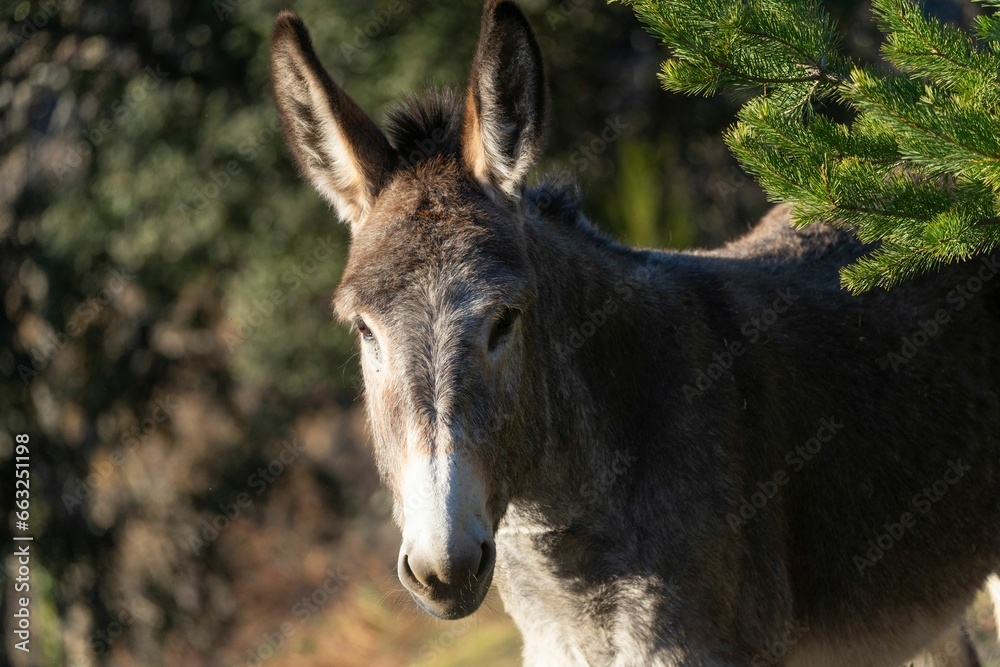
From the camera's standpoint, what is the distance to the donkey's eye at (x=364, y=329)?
3.23 metres

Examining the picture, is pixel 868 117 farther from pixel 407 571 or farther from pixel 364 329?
pixel 407 571

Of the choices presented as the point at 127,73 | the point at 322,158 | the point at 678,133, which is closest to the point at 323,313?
the point at 127,73

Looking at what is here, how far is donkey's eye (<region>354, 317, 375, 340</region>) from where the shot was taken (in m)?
3.23

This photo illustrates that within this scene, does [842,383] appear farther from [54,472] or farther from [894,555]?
[54,472]

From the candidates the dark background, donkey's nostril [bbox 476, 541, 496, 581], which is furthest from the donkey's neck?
the dark background

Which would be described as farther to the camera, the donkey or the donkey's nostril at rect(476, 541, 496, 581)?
the donkey

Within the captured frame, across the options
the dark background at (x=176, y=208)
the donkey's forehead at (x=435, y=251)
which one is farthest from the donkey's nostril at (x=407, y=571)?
the dark background at (x=176, y=208)

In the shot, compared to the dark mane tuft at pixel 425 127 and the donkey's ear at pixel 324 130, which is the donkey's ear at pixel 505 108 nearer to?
the dark mane tuft at pixel 425 127

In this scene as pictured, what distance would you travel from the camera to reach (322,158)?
3717mm

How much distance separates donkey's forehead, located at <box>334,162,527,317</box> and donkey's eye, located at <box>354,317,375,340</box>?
5cm

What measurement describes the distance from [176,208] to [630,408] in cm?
698

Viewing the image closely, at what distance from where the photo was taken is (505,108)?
3.45 m

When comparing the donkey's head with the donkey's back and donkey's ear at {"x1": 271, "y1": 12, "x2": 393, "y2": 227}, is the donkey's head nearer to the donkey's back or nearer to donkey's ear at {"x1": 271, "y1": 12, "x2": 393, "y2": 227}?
donkey's ear at {"x1": 271, "y1": 12, "x2": 393, "y2": 227}

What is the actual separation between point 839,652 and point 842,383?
3.39ft
